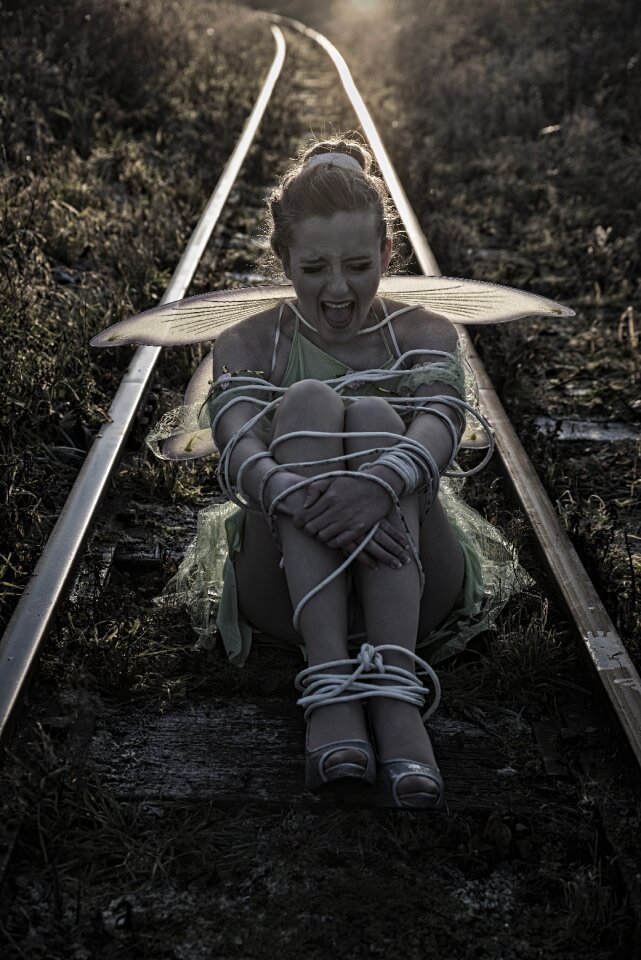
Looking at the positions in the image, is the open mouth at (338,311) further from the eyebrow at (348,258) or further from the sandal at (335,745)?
the sandal at (335,745)

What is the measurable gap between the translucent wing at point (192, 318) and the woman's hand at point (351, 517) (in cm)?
86

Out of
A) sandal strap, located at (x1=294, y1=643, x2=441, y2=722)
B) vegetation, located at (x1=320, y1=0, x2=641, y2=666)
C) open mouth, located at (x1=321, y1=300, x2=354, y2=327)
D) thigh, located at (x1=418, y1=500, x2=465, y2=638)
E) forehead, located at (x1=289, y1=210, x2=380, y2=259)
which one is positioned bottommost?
vegetation, located at (x1=320, y1=0, x2=641, y2=666)

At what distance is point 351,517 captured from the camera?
2.75 metres

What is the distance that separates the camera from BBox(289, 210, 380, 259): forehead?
303 centimetres

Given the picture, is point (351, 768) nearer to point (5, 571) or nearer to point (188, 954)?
point (188, 954)

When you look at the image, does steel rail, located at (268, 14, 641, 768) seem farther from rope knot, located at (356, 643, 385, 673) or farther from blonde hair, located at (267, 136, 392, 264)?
blonde hair, located at (267, 136, 392, 264)

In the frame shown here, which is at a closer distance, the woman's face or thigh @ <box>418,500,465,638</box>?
the woman's face

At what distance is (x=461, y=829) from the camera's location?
253cm

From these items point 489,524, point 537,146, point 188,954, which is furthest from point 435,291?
point 537,146

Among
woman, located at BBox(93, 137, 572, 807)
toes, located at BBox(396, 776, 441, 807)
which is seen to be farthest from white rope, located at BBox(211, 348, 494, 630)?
toes, located at BBox(396, 776, 441, 807)

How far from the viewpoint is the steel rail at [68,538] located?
2.89 m

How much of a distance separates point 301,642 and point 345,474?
1.98ft

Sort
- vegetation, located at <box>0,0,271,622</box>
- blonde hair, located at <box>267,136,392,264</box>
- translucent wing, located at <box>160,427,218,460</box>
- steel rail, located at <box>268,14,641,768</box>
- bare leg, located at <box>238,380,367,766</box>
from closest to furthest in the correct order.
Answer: bare leg, located at <box>238,380,367,766</box> < steel rail, located at <box>268,14,641,768</box> < blonde hair, located at <box>267,136,392,264</box> < translucent wing, located at <box>160,427,218,460</box> < vegetation, located at <box>0,0,271,622</box>

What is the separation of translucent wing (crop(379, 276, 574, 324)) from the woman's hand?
0.88m
